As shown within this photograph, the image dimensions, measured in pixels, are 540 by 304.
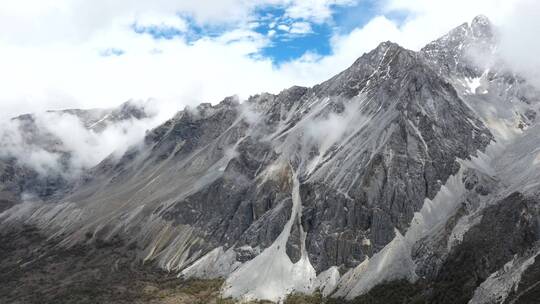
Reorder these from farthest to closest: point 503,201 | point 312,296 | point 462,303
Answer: point 312,296, point 503,201, point 462,303

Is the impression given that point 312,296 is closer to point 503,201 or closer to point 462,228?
point 462,228

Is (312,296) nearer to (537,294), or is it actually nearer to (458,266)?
(458,266)

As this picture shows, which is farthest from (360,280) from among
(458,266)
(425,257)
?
(458,266)

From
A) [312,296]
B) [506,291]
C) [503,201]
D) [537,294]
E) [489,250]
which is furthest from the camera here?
[312,296]

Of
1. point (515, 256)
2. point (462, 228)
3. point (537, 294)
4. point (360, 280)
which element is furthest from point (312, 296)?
point (537, 294)

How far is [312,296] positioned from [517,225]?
72.3 m

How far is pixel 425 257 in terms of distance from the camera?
188000 mm

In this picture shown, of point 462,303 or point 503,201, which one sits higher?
point 503,201

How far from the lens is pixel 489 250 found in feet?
556

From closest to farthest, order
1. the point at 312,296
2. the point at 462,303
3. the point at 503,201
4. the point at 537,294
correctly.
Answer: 1. the point at 537,294
2. the point at 462,303
3. the point at 503,201
4. the point at 312,296

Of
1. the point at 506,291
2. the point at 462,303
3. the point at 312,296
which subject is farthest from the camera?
the point at 312,296

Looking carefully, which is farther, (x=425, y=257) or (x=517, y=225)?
(x=425, y=257)

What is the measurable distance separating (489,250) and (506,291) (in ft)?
84.3

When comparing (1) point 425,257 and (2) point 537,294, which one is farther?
(1) point 425,257
